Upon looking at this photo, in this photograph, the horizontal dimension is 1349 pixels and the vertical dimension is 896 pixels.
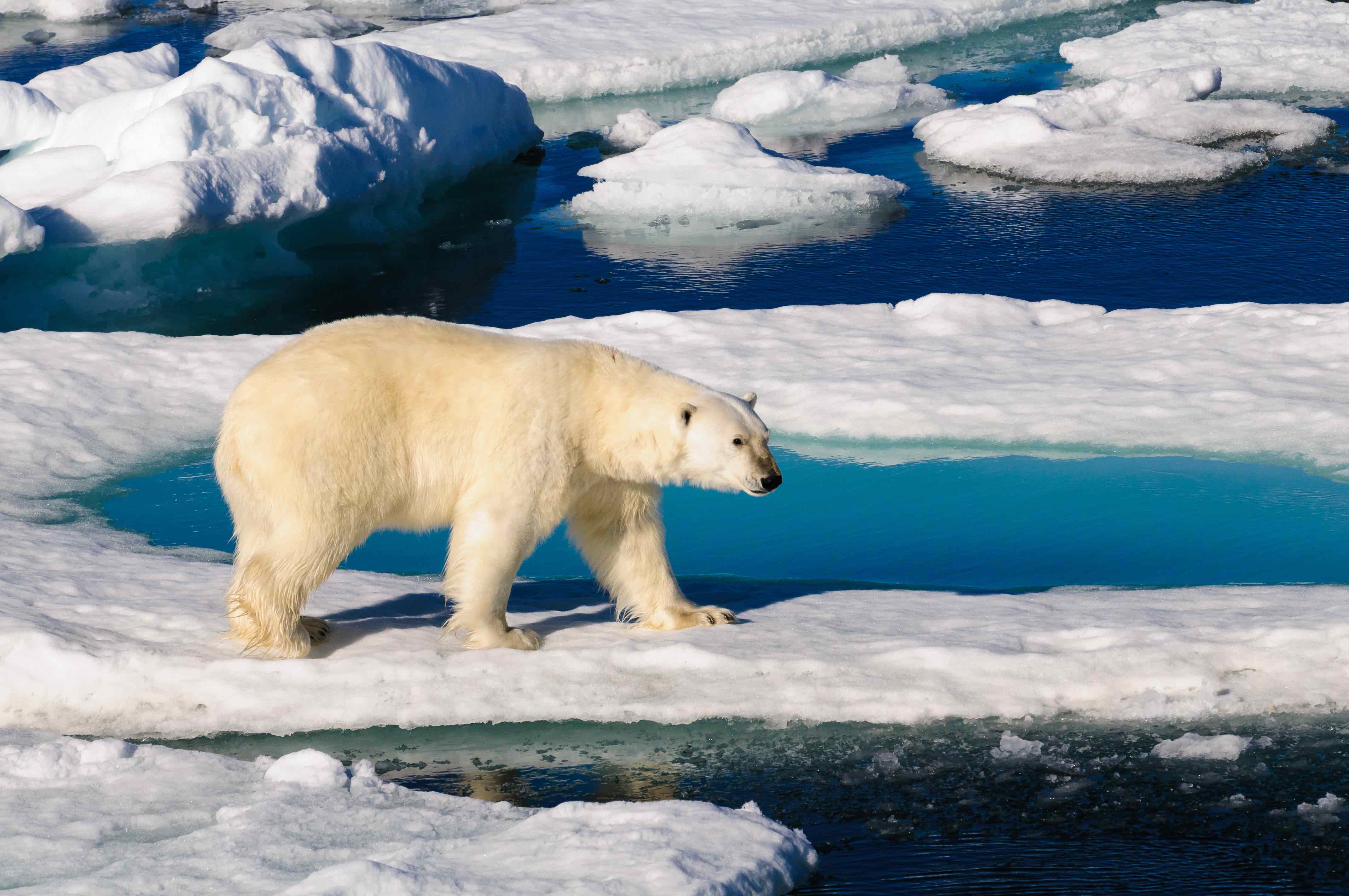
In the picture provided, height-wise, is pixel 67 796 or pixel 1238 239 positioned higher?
pixel 1238 239

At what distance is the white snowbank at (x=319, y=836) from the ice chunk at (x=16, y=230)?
310 inches

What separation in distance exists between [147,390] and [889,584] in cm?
459

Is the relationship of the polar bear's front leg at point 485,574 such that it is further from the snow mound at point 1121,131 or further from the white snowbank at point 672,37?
the white snowbank at point 672,37

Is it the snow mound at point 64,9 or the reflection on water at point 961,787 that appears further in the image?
the snow mound at point 64,9

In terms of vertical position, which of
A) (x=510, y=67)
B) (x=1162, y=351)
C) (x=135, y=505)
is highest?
(x=510, y=67)

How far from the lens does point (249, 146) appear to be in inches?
471

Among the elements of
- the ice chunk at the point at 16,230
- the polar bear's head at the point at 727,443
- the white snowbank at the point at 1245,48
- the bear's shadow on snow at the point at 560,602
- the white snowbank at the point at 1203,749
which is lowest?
the bear's shadow on snow at the point at 560,602

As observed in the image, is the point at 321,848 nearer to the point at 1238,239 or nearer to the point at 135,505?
the point at 135,505

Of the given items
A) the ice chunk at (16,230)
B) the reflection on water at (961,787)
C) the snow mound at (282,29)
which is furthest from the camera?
the snow mound at (282,29)

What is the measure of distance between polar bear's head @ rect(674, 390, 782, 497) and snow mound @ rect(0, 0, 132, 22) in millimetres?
23685

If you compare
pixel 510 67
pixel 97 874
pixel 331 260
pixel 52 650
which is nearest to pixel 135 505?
pixel 52 650

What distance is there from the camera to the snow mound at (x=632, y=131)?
15.9 meters

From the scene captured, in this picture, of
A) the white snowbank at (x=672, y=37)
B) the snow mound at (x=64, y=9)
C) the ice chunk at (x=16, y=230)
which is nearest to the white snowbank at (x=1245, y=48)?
the white snowbank at (x=672, y=37)

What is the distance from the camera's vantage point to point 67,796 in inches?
144
